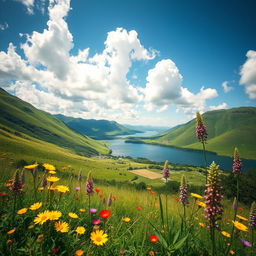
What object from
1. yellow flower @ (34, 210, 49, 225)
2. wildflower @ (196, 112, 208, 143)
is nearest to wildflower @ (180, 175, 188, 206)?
wildflower @ (196, 112, 208, 143)

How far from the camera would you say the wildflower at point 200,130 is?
3506mm

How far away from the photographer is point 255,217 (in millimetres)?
3277

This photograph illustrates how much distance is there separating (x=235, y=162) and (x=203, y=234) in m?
2.19

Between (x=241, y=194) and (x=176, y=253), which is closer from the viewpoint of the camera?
(x=176, y=253)

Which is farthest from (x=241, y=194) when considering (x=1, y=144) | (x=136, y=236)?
(x=1, y=144)

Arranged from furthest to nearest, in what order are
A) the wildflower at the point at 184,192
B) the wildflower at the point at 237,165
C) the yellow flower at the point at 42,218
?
1. the wildflower at the point at 184,192
2. the wildflower at the point at 237,165
3. the yellow flower at the point at 42,218

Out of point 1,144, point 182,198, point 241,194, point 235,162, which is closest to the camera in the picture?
point 235,162

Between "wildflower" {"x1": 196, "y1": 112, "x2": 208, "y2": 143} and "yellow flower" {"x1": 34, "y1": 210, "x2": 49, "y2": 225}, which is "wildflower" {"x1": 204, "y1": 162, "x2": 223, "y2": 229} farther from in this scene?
"yellow flower" {"x1": 34, "y1": 210, "x2": 49, "y2": 225}

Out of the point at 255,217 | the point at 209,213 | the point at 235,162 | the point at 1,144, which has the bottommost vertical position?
the point at 1,144

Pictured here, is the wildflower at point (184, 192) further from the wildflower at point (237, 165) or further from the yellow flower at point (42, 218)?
the yellow flower at point (42, 218)

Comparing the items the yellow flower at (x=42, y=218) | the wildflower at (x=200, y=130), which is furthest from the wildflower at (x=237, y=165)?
the yellow flower at (x=42, y=218)

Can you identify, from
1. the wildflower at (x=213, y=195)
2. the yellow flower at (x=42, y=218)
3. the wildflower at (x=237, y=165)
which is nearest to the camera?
the yellow flower at (x=42, y=218)

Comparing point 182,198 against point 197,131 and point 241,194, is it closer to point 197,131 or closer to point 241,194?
point 197,131

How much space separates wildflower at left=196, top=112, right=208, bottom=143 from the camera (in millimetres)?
3506
